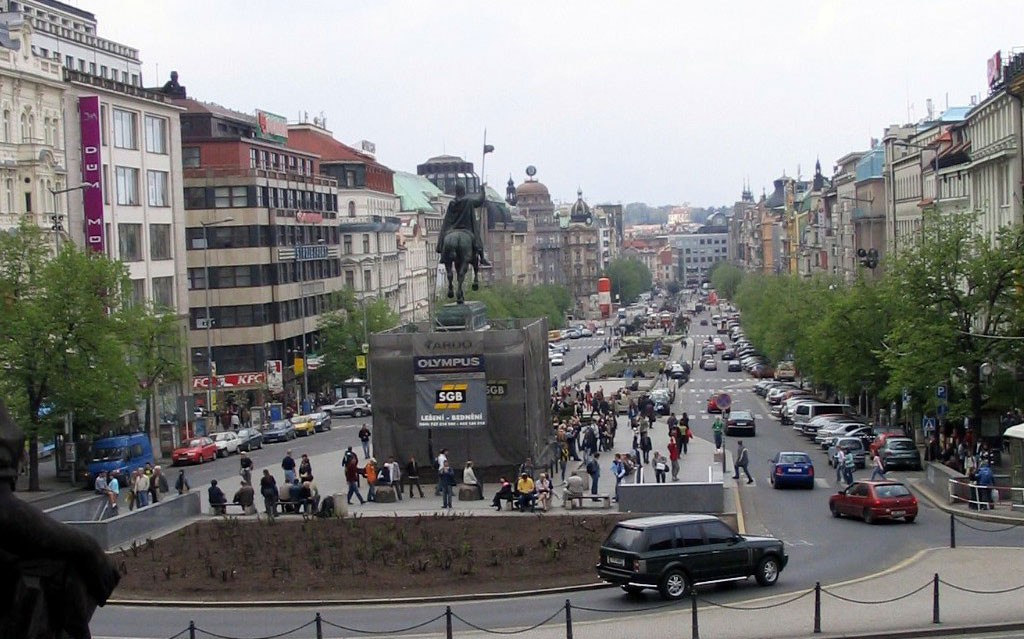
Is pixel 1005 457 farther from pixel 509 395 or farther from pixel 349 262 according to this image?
pixel 349 262

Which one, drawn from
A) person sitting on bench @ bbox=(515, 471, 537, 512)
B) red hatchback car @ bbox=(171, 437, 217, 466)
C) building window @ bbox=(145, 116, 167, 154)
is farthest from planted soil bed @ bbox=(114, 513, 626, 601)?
building window @ bbox=(145, 116, 167, 154)

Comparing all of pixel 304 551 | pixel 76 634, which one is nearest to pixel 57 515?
pixel 304 551

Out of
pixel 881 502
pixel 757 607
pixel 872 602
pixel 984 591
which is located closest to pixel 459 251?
pixel 881 502

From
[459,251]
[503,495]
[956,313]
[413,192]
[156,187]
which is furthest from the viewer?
[413,192]

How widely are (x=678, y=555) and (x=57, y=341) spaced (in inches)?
1257

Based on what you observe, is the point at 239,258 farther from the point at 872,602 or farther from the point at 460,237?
the point at 872,602

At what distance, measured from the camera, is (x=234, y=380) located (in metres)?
89.8

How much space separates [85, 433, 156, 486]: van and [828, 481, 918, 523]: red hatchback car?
81.9 feet

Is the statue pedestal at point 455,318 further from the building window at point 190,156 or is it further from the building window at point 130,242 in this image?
the building window at point 190,156

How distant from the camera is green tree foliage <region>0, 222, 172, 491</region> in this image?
5219 cm

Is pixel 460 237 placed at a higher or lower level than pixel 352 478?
higher

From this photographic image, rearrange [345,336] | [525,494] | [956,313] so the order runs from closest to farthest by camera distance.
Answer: [525,494], [956,313], [345,336]

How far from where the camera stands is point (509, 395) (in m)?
45.3

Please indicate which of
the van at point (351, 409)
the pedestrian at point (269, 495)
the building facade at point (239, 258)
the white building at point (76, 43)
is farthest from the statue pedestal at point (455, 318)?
the white building at point (76, 43)
